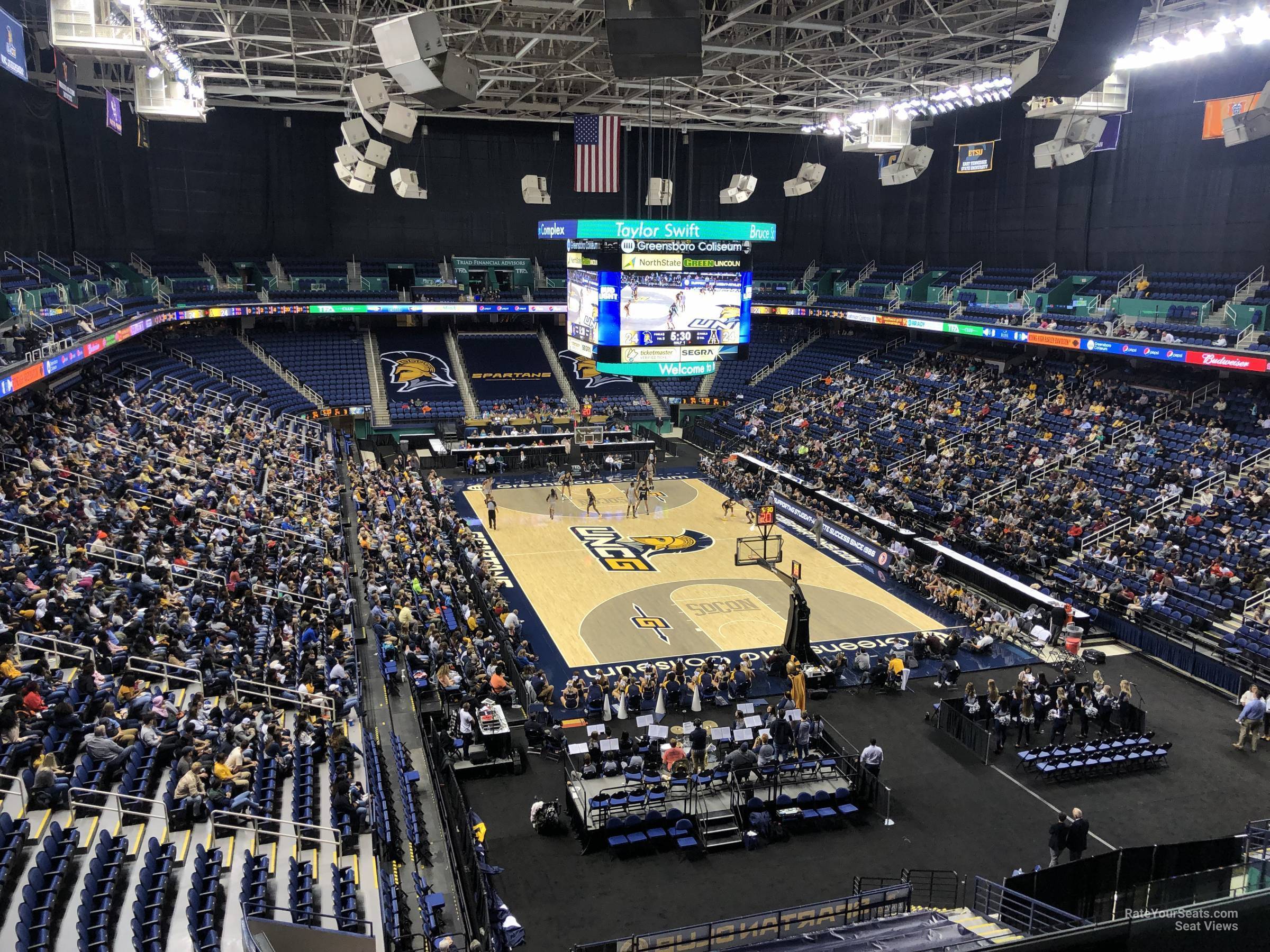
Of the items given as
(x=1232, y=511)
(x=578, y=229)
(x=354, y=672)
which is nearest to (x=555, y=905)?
(x=354, y=672)

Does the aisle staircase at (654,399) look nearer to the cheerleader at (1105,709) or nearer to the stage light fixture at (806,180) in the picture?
the stage light fixture at (806,180)

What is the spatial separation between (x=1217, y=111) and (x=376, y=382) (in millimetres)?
34262

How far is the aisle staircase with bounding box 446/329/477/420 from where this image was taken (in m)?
43.3

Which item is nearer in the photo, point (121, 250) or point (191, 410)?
point (191, 410)

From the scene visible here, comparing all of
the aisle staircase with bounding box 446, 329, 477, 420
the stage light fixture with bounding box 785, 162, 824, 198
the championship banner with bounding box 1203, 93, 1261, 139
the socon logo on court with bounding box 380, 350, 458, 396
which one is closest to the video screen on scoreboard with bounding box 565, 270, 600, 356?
the stage light fixture with bounding box 785, 162, 824, 198

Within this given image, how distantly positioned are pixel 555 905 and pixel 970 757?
8123 millimetres

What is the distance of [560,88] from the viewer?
35.4 metres

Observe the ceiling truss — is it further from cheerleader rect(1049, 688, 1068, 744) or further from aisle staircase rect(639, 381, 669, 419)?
aisle staircase rect(639, 381, 669, 419)

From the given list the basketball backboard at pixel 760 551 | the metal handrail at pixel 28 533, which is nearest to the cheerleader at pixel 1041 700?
the basketball backboard at pixel 760 551

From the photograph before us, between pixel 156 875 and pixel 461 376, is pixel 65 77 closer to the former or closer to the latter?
pixel 156 875

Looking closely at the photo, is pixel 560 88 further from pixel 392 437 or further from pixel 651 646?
pixel 651 646

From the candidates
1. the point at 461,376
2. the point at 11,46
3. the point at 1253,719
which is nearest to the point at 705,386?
the point at 461,376

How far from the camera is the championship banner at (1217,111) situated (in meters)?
27.2

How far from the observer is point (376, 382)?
144 feet
